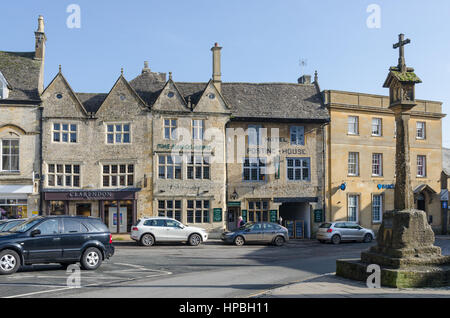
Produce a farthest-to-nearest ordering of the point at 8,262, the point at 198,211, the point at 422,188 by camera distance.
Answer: the point at 422,188
the point at 198,211
the point at 8,262

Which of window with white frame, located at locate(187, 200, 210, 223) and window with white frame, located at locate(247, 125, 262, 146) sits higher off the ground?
window with white frame, located at locate(247, 125, 262, 146)

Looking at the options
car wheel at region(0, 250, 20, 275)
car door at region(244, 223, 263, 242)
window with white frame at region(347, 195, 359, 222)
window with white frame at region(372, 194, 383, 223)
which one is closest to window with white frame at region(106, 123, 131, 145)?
car door at region(244, 223, 263, 242)

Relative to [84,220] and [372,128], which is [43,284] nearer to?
[84,220]

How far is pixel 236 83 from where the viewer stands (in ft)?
114

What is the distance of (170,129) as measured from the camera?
31109 mm

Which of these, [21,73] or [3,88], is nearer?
[3,88]

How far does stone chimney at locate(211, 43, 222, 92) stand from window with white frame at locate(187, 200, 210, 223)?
27.3 feet

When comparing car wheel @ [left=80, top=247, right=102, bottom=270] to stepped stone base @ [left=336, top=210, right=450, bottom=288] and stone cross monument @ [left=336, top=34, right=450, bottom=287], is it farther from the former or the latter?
stepped stone base @ [left=336, top=210, right=450, bottom=288]

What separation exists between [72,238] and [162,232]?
11046mm

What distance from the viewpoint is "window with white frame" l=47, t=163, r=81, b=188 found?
29.8 meters

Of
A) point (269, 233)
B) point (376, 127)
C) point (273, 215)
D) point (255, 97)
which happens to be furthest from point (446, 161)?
point (269, 233)

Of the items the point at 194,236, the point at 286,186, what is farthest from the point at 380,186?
the point at 194,236

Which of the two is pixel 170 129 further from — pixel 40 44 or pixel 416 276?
pixel 416 276

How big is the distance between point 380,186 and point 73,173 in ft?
72.8
